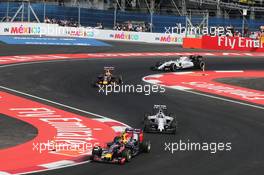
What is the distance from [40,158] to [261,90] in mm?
18827

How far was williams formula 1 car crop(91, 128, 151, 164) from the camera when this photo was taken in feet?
53.0

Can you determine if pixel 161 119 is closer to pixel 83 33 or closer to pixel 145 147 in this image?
pixel 145 147

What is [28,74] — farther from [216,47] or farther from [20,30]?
[216,47]

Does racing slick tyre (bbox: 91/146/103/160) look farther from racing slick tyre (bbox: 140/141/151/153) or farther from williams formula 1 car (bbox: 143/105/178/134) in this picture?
williams formula 1 car (bbox: 143/105/178/134)

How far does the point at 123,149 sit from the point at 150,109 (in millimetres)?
8661

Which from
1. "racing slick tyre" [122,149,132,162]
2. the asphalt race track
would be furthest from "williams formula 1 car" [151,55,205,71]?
"racing slick tyre" [122,149,132,162]

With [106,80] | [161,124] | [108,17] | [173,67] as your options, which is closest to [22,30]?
[108,17]

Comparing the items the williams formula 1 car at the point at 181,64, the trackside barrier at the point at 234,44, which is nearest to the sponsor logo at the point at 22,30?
the trackside barrier at the point at 234,44

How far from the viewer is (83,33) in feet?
189

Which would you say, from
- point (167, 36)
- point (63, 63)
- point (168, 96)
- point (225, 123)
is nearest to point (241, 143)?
point (225, 123)

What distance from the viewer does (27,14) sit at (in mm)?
58844

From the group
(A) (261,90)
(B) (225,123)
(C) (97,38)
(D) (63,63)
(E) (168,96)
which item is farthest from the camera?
(C) (97,38)

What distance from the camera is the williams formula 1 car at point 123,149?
16156 millimetres

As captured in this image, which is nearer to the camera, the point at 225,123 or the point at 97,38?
the point at 225,123
